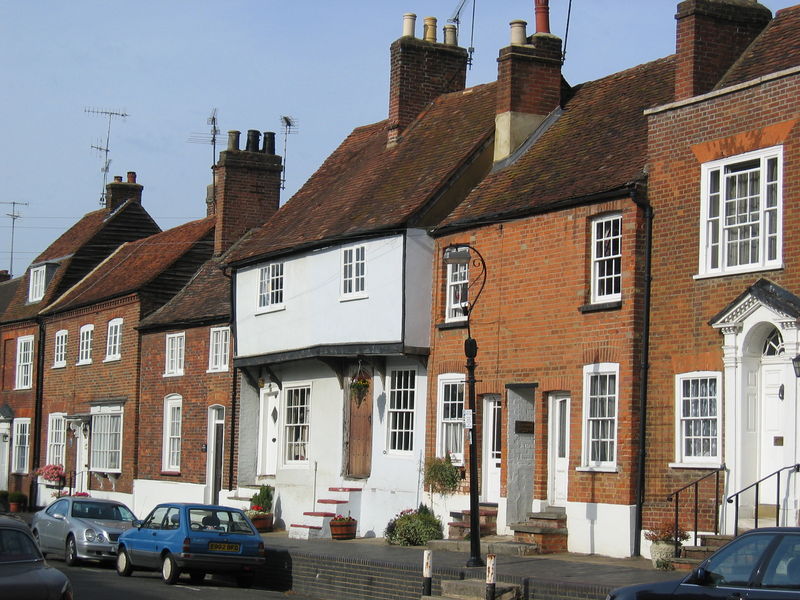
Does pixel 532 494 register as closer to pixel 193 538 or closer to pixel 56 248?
pixel 193 538

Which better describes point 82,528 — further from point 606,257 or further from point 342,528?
point 606,257

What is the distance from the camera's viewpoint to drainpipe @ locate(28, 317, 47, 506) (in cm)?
4531

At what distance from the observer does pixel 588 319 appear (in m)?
22.1

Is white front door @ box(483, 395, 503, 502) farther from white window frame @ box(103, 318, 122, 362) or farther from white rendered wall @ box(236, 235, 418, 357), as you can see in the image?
white window frame @ box(103, 318, 122, 362)

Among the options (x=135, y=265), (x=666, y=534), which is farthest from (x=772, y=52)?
(x=135, y=265)

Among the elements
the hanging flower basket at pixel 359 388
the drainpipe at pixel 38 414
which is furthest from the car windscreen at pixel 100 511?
the drainpipe at pixel 38 414

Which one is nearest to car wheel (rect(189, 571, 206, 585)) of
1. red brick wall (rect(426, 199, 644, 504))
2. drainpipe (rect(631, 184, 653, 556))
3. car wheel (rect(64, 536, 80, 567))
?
car wheel (rect(64, 536, 80, 567))

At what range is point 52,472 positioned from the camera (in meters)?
42.3

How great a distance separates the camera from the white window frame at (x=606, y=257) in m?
21.8

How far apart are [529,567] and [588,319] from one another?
4.69 m

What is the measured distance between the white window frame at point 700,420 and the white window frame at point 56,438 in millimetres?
27563

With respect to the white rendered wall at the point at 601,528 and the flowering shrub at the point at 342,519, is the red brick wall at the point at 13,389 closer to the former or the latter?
the flowering shrub at the point at 342,519

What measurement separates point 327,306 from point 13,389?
23.6 metres

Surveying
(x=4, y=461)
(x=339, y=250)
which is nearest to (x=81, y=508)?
(x=339, y=250)
